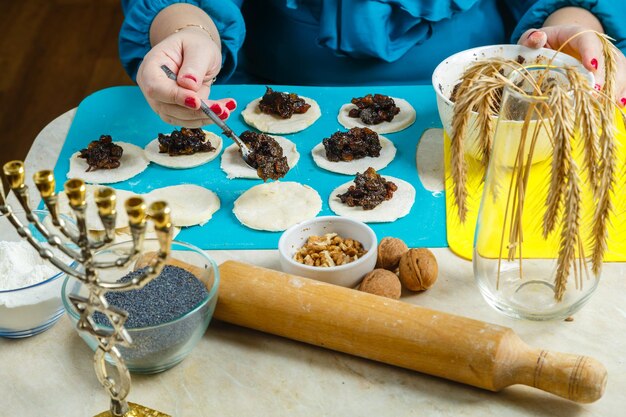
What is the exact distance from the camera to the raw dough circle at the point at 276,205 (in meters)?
1.72

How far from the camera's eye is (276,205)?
179 centimetres

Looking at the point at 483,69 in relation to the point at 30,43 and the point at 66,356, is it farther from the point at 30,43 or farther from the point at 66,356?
the point at 30,43

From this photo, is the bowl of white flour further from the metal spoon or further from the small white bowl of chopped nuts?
the metal spoon

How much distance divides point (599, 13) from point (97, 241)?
1.73 meters

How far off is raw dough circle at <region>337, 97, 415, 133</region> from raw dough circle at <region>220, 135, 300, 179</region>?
19 cm

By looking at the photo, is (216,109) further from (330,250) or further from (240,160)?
(330,250)

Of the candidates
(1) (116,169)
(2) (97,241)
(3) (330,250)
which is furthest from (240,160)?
(2) (97,241)

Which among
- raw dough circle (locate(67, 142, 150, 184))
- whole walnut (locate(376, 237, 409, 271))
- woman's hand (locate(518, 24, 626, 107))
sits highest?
woman's hand (locate(518, 24, 626, 107))

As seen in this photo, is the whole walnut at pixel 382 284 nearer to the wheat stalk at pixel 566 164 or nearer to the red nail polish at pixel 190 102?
the wheat stalk at pixel 566 164

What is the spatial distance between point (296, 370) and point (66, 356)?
0.41 meters

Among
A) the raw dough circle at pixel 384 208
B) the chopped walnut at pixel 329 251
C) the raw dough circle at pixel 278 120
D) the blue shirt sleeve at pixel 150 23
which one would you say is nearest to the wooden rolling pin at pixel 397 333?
the chopped walnut at pixel 329 251

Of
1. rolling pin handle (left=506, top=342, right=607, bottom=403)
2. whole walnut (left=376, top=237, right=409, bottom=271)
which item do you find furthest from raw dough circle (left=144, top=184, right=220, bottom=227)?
rolling pin handle (left=506, top=342, right=607, bottom=403)

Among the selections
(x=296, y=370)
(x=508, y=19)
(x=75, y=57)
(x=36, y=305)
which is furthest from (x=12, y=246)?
(x=75, y=57)

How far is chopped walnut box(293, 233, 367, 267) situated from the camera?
1446 millimetres
